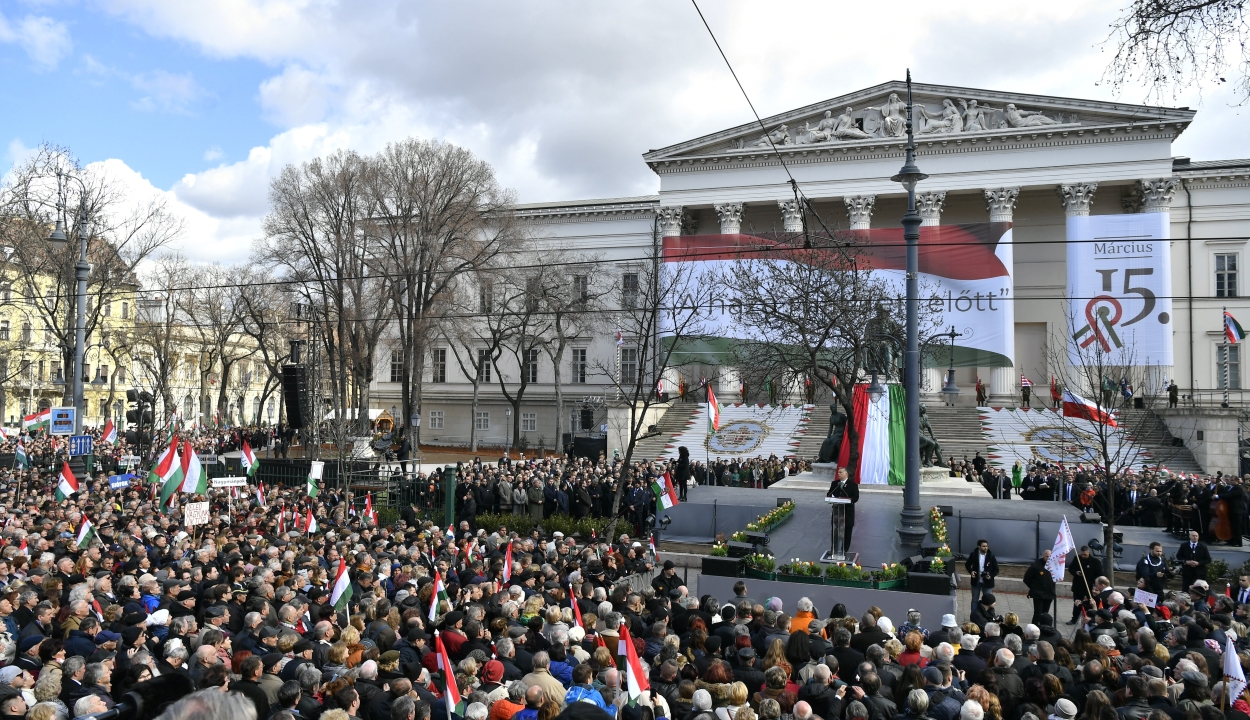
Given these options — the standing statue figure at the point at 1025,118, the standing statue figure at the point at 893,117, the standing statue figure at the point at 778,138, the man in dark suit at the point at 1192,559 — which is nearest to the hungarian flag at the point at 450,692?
the man in dark suit at the point at 1192,559

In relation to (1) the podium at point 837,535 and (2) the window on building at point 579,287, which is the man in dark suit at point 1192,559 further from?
(2) the window on building at point 579,287

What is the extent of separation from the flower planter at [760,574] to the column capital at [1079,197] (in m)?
40.2

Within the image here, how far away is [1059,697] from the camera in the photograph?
280 inches

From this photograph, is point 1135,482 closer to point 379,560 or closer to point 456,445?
point 379,560

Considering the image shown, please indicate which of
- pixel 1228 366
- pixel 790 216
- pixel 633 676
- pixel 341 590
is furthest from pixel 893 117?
pixel 633 676

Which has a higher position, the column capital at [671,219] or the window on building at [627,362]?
the column capital at [671,219]

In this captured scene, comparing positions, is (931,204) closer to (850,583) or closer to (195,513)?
(850,583)

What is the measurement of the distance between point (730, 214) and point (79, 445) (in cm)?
3741

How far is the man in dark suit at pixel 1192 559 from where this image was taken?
1484 centimetres

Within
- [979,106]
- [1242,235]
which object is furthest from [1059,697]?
[1242,235]

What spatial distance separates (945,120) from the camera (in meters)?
49.1

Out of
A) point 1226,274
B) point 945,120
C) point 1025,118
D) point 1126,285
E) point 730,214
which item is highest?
point 945,120

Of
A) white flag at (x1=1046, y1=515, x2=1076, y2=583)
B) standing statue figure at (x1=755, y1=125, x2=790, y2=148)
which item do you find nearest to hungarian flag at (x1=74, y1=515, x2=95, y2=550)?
white flag at (x1=1046, y1=515, x2=1076, y2=583)

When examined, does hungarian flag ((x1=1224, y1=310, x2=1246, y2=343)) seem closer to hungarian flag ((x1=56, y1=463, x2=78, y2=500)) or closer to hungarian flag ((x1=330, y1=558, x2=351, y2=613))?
hungarian flag ((x1=330, y1=558, x2=351, y2=613))
